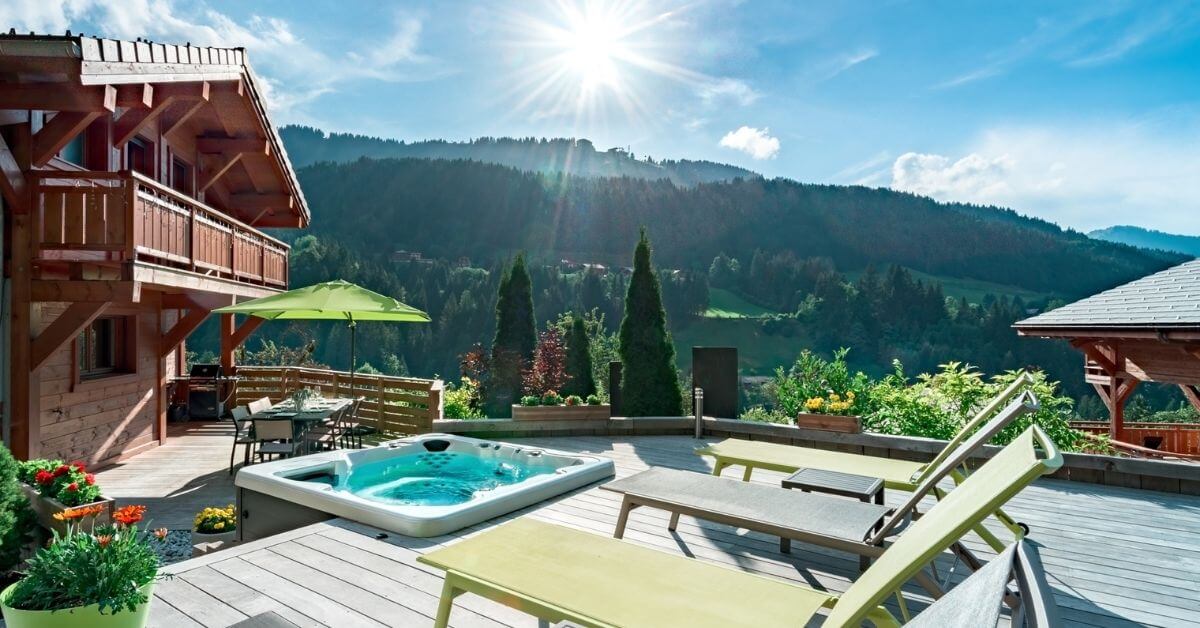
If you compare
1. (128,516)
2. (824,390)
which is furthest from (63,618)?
(824,390)

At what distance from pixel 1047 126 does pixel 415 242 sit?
146 ft

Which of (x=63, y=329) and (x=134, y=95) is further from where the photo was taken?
(x=134, y=95)

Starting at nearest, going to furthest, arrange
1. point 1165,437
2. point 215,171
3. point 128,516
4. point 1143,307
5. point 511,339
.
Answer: point 128,516 → point 1143,307 → point 215,171 → point 1165,437 → point 511,339

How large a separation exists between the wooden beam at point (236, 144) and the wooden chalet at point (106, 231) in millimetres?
24

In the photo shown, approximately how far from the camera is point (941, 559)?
357 cm

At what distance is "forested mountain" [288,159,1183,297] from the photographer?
49.2m

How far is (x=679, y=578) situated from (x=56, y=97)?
7.17 meters

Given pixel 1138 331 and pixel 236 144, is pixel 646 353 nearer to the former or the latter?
pixel 1138 331

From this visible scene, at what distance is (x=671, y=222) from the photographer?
52125mm

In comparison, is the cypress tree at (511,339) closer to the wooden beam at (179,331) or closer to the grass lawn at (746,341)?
the wooden beam at (179,331)

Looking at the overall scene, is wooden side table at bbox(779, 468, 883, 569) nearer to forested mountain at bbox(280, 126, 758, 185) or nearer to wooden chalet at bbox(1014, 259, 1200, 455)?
wooden chalet at bbox(1014, 259, 1200, 455)

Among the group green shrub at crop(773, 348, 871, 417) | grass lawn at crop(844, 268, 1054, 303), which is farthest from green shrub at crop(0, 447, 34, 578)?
grass lawn at crop(844, 268, 1054, 303)

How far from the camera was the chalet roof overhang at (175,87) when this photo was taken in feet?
17.5

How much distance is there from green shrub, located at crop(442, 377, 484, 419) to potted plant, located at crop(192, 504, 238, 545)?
515cm
